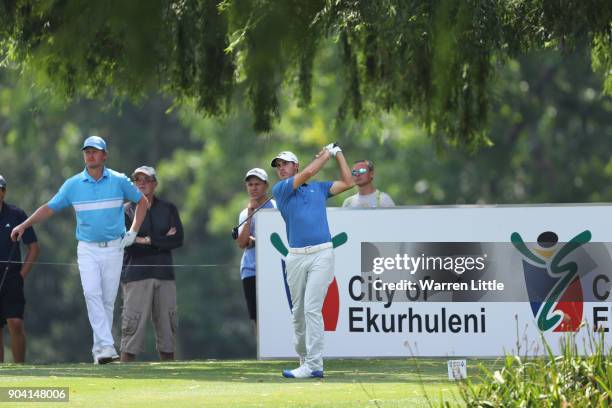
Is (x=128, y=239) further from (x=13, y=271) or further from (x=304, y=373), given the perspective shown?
(x=304, y=373)

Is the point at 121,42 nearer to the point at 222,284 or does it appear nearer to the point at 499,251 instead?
the point at 499,251

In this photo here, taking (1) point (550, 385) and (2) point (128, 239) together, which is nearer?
(1) point (550, 385)

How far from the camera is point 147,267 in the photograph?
52.3 feet

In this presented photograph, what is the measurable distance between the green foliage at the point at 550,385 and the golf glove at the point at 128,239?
18.9ft

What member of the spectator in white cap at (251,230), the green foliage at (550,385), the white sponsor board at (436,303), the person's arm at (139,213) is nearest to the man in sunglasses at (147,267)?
the person's arm at (139,213)

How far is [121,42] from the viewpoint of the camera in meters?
6.37

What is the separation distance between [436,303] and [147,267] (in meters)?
2.73

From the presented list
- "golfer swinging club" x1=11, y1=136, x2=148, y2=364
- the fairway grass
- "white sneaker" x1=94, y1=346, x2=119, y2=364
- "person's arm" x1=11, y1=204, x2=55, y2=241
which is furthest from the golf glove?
the fairway grass

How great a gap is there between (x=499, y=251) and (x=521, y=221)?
308 mm

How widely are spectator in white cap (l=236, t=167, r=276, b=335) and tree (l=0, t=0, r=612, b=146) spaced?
644mm

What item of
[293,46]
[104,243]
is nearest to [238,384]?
[104,243]

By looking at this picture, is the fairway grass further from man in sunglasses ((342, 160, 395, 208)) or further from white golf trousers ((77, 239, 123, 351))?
man in sunglasses ((342, 160, 395, 208))

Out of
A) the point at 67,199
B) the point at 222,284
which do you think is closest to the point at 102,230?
the point at 67,199

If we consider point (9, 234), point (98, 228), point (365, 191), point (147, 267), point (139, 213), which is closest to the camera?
point (98, 228)
